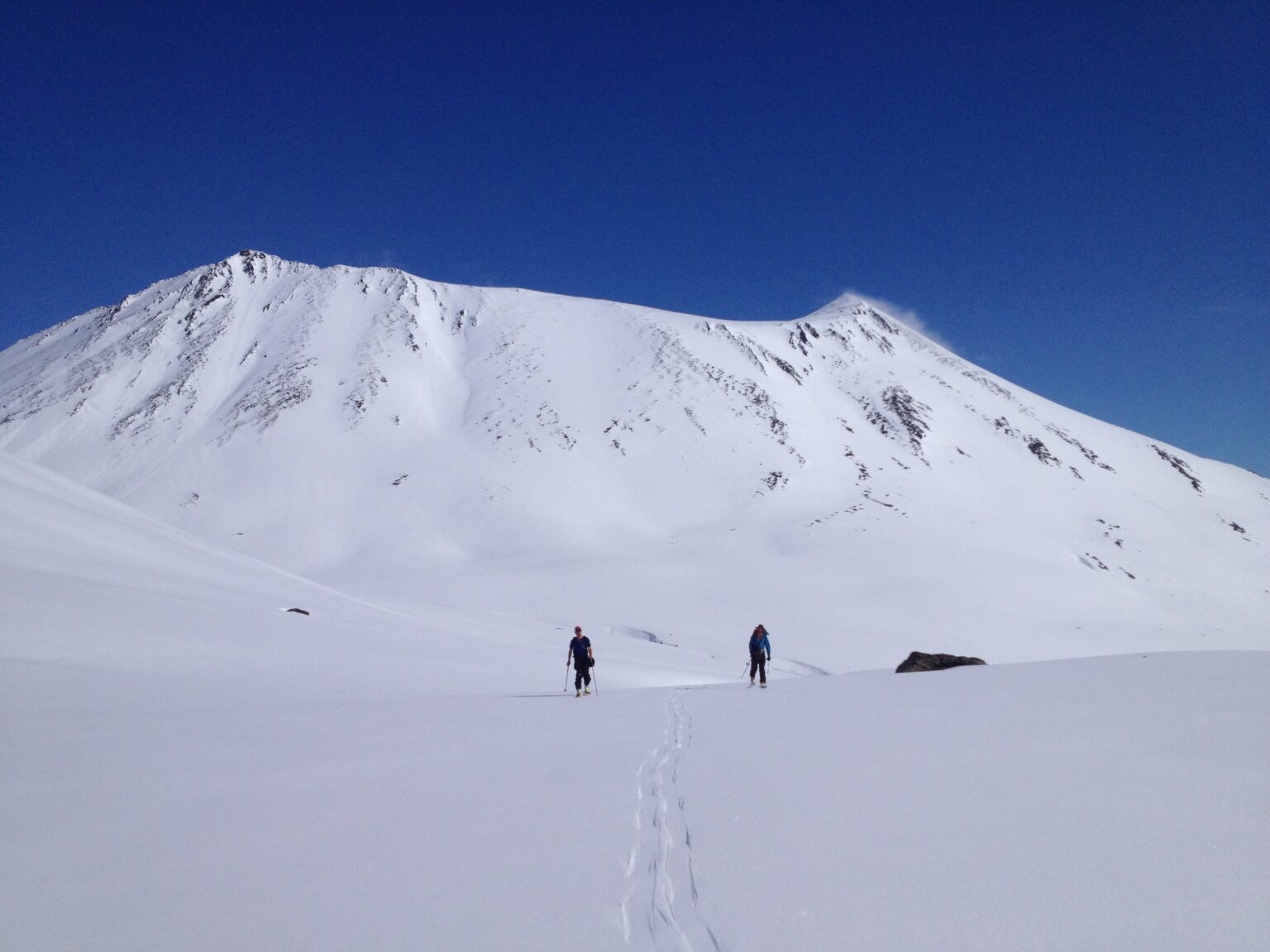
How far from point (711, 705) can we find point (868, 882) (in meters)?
9.62

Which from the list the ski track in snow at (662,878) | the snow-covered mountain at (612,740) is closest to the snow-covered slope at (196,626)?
the snow-covered mountain at (612,740)

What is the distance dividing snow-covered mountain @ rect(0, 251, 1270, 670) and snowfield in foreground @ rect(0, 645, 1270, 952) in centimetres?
2834

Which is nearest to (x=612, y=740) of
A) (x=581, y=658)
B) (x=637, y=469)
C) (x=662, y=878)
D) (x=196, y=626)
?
(x=662, y=878)

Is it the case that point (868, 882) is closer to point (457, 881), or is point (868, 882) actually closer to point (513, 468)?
point (457, 881)

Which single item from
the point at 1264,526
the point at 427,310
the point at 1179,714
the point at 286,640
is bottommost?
the point at 1179,714

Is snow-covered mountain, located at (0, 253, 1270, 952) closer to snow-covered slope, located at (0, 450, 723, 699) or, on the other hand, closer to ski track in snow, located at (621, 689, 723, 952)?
ski track in snow, located at (621, 689, 723, 952)

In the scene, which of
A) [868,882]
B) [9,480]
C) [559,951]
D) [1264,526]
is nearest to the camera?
[559,951]

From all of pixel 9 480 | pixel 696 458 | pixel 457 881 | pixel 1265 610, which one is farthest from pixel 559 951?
pixel 696 458

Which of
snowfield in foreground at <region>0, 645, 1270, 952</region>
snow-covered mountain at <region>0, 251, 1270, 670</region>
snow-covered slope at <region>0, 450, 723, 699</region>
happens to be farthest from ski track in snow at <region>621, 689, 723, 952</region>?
snow-covered mountain at <region>0, 251, 1270, 670</region>

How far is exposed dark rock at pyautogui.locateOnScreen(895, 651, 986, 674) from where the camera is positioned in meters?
20.4

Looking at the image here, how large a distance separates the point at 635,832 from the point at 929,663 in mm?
17297

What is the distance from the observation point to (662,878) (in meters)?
4.71

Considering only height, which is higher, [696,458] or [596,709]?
[696,458]

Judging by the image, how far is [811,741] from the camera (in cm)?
908
